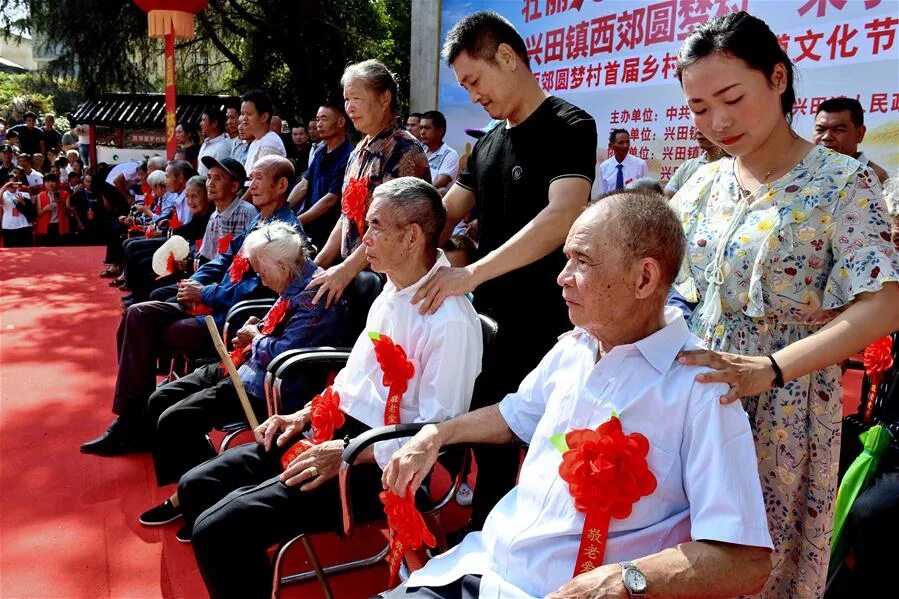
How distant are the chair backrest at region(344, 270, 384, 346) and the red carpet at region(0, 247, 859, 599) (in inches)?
30.7

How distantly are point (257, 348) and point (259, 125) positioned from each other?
2690 millimetres

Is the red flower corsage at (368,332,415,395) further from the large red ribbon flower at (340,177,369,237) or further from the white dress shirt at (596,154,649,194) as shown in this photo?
the white dress shirt at (596,154,649,194)

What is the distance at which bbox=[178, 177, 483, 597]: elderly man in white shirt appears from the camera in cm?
180

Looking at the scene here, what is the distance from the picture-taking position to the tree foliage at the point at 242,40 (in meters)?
13.3

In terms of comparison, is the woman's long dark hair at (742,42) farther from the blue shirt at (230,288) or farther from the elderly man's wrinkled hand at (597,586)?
the blue shirt at (230,288)

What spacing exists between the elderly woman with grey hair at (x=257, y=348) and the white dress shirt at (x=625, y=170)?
2.94 metres

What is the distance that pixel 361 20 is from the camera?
14.4 metres

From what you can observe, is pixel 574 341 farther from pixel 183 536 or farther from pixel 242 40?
pixel 242 40

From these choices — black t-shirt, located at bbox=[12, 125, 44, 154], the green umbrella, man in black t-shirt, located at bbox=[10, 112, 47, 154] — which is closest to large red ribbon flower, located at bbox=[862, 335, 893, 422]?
the green umbrella

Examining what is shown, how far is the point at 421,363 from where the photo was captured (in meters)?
1.93

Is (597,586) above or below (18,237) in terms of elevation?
above

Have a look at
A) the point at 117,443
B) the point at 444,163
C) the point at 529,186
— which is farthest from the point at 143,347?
the point at 444,163

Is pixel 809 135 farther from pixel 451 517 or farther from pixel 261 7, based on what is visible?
pixel 261 7

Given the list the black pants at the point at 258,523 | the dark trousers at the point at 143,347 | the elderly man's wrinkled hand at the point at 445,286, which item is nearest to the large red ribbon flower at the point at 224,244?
the dark trousers at the point at 143,347
